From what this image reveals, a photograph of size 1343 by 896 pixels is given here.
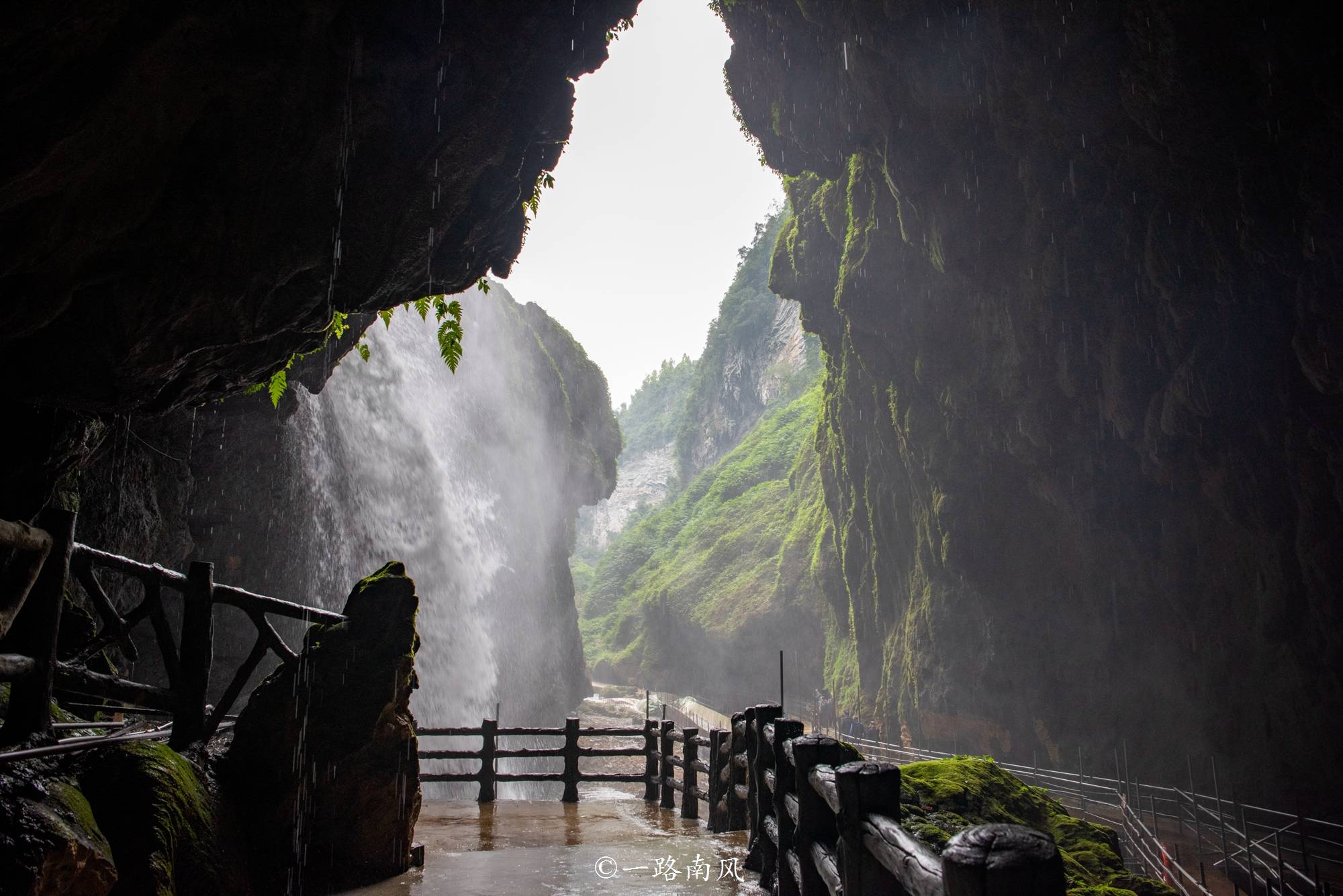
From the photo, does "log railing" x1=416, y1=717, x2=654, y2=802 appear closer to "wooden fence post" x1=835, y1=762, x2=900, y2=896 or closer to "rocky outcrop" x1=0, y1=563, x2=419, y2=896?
"rocky outcrop" x1=0, y1=563, x2=419, y2=896

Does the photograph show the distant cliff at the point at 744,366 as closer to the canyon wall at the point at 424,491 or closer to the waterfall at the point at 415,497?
the canyon wall at the point at 424,491

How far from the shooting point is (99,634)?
5789mm

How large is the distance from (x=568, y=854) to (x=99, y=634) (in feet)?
13.3

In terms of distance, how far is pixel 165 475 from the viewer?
1414 centimetres

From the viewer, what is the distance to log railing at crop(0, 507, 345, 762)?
3.96 metres

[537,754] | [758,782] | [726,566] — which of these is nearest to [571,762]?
[537,754]

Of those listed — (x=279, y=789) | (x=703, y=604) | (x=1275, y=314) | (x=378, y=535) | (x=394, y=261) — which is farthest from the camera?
(x=703, y=604)

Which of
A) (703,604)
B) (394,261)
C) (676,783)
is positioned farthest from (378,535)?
(703,604)

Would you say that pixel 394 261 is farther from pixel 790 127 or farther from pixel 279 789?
pixel 790 127

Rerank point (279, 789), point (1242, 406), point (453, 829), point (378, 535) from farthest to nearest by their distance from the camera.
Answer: point (378, 535) → point (1242, 406) → point (453, 829) → point (279, 789)

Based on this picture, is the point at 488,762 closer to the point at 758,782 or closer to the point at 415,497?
the point at 758,782

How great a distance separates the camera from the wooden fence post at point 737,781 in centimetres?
737

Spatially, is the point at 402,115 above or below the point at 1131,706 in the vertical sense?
above

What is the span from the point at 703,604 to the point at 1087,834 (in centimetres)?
4032
